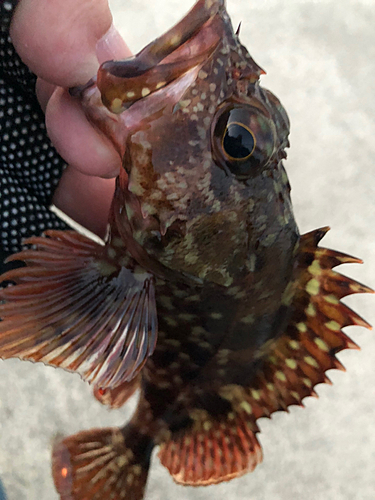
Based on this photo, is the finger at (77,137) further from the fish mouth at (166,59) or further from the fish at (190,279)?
the fish mouth at (166,59)

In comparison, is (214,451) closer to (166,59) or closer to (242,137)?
(242,137)

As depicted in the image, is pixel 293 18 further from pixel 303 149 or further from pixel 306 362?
pixel 306 362

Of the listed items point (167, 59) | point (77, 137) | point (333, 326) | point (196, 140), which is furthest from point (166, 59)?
point (333, 326)

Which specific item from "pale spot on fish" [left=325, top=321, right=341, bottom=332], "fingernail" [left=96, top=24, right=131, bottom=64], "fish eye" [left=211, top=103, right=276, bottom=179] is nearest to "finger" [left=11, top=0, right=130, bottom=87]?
"fingernail" [left=96, top=24, right=131, bottom=64]

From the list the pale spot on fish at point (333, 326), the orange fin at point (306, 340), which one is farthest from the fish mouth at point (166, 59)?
the pale spot on fish at point (333, 326)

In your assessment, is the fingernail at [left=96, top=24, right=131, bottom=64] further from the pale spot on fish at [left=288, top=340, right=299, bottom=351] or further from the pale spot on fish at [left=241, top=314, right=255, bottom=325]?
the pale spot on fish at [left=288, top=340, right=299, bottom=351]

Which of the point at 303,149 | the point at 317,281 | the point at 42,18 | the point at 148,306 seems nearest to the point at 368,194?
the point at 303,149
